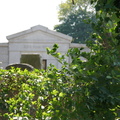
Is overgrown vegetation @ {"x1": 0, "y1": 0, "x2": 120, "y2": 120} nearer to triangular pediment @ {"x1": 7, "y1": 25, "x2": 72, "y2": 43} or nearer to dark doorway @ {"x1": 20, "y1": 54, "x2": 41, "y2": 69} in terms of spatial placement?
dark doorway @ {"x1": 20, "y1": 54, "x2": 41, "y2": 69}

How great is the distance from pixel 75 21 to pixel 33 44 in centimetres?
1569

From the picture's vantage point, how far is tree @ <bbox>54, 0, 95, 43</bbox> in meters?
37.1

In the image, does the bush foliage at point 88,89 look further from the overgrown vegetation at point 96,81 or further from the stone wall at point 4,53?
the stone wall at point 4,53

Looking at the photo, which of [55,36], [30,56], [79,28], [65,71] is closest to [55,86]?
[65,71]

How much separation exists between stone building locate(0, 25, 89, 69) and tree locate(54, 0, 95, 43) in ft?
43.4

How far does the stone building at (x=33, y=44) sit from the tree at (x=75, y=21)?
13.2m

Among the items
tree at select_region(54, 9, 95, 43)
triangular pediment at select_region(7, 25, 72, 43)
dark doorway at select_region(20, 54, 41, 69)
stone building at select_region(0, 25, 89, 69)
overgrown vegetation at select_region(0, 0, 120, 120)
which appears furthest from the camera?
tree at select_region(54, 9, 95, 43)

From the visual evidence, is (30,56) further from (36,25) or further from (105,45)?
(36,25)

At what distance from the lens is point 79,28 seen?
37875 millimetres

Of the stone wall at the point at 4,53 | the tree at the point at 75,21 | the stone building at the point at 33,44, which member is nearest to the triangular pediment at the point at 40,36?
the stone building at the point at 33,44

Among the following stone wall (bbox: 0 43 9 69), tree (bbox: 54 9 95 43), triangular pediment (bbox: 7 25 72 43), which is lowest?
stone wall (bbox: 0 43 9 69)

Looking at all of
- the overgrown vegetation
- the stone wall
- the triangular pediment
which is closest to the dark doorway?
the overgrown vegetation

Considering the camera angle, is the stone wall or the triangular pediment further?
the triangular pediment

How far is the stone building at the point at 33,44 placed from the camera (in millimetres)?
22812
